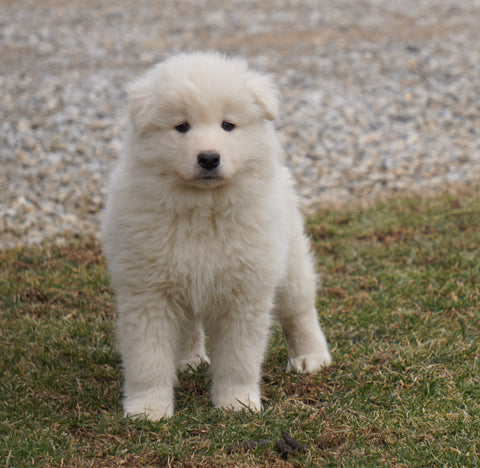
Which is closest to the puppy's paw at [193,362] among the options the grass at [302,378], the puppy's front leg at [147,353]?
the grass at [302,378]

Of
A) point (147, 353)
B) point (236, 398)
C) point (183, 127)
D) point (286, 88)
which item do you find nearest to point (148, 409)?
point (147, 353)

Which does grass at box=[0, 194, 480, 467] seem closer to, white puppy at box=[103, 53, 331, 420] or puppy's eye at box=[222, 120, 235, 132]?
white puppy at box=[103, 53, 331, 420]

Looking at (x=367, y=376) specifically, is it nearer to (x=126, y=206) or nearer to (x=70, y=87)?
(x=126, y=206)

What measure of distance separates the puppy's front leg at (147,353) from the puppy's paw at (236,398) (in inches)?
9.5

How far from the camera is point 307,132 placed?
32.0 ft

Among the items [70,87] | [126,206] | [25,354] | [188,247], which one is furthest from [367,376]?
[70,87]

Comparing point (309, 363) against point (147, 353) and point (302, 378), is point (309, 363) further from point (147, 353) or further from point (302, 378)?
point (147, 353)

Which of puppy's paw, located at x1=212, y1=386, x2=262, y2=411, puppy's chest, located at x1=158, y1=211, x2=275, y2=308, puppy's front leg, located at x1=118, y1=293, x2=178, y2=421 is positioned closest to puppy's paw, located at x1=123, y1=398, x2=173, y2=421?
puppy's front leg, located at x1=118, y1=293, x2=178, y2=421

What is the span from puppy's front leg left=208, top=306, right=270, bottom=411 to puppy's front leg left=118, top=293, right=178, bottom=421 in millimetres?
222

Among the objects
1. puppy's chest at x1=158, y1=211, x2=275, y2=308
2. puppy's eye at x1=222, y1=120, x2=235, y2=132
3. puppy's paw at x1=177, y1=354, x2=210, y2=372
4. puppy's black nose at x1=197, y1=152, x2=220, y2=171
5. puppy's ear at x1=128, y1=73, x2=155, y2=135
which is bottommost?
puppy's paw at x1=177, y1=354, x2=210, y2=372

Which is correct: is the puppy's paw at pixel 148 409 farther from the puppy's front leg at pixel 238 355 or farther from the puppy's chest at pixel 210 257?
the puppy's chest at pixel 210 257

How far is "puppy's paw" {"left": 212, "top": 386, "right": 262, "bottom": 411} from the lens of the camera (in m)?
3.66

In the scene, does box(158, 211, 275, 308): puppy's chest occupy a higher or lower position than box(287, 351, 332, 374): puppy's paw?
higher

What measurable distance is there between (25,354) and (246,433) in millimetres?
1545
